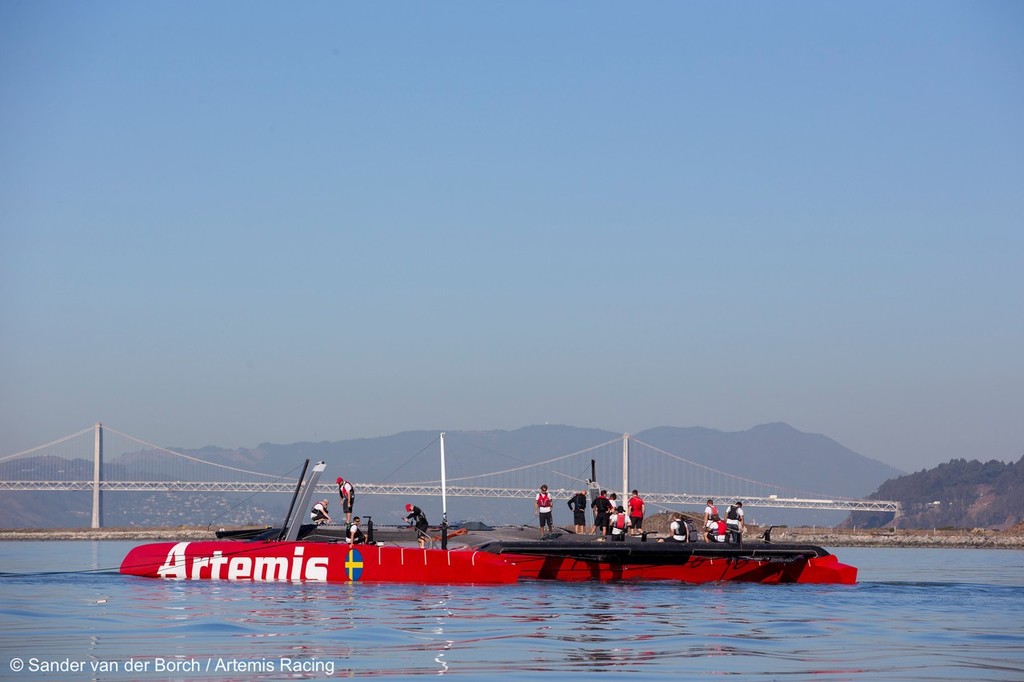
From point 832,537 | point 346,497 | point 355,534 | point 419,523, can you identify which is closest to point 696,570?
point 419,523

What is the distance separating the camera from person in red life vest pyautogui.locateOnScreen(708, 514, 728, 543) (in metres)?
31.0

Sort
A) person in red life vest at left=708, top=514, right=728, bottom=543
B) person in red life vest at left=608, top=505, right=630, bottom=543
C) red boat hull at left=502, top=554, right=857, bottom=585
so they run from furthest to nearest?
person in red life vest at left=708, top=514, right=728, bottom=543
person in red life vest at left=608, top=505, right=630, bottom=543
red boat hull at left=502, top=554, right=857, bottom=585

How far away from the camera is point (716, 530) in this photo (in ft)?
104

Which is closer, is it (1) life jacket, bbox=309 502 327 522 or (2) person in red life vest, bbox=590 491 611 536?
(1) life jacket, bbox=309 502 327 522

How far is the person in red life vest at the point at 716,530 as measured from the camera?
31.0 metres

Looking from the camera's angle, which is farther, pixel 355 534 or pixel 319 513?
pixel 319 513

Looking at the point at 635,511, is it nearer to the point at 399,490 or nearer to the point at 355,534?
the point at 355,534

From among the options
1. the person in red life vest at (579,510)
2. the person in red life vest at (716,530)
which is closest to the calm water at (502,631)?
the person in red life vest at (716,530)

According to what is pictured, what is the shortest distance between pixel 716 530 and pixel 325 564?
32.1ft

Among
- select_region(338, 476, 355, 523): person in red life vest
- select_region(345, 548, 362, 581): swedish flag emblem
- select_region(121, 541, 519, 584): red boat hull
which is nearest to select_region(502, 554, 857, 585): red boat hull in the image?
select_region(121, 541, 519, 584): red boat hull

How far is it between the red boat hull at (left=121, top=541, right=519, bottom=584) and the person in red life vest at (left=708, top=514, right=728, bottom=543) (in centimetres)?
539

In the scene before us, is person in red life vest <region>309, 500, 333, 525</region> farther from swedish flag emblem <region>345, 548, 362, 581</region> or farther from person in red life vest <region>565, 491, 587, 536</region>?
person in red life vest <region>565, 491, 587, 536</region>

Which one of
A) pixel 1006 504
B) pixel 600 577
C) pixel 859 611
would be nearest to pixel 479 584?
pixel 600 577

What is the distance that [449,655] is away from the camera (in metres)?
16.4
